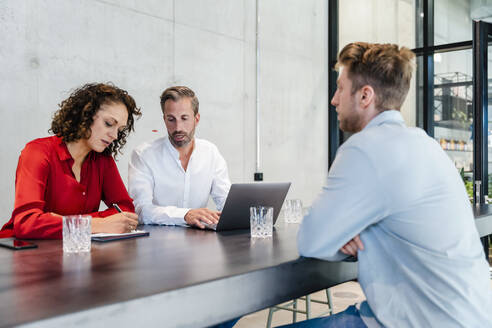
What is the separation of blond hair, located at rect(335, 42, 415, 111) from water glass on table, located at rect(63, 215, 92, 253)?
0.94 metres

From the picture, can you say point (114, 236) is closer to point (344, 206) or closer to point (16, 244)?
point (16, 244)

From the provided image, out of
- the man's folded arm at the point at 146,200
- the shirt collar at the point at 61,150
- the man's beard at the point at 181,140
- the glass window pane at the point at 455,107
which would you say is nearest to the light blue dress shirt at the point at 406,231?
the man's folded arm at the point at 146,200

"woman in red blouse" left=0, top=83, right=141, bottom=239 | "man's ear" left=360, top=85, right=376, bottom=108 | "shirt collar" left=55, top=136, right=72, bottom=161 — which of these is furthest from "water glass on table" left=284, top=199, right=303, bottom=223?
"shirt collar" left=55, top=136, right=72, bottom=161

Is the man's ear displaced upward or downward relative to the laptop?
Answer: upward

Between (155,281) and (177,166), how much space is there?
Result: 161 centimetres

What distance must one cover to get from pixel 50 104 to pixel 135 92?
27.6 inches

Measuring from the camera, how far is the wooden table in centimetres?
83

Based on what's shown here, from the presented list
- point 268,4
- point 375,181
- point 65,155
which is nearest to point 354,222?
point 375,181

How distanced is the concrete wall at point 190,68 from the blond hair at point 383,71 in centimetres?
246

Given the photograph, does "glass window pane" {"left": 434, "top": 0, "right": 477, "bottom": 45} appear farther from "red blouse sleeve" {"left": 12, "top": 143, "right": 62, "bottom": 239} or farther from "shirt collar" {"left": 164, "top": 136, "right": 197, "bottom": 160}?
"red blouse sleeve" {"left": 12, "top": 143, "right": 62, "bottom": 239}

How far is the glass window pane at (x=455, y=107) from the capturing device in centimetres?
478

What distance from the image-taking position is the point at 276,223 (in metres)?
2.12

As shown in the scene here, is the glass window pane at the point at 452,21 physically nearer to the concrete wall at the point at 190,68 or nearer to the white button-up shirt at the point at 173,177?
the concrete wall at the point at 190,68

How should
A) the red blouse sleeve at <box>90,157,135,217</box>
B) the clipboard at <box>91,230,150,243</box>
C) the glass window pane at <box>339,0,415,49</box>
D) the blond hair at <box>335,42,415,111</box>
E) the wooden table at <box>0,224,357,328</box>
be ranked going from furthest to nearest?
the glass window pane at <box>339,0,415,49</box> → the red blouse sleeve at <box>90,157,135,217</box> → the clipboard at <box>91,230,150,243</box> → the blond hair at <box>335,42,415,111</box> → the wooden table at <box>0,224,357,328</box>
